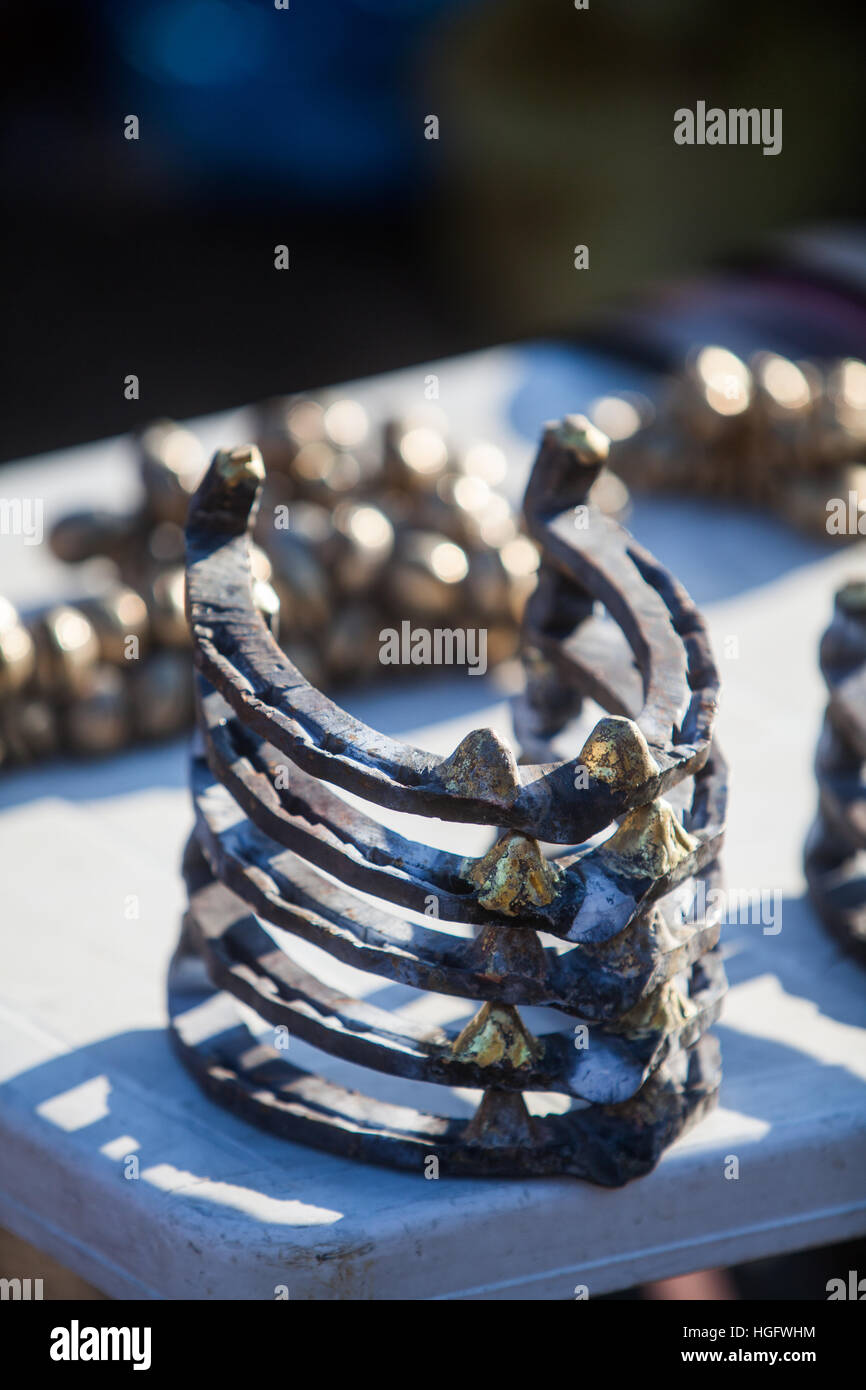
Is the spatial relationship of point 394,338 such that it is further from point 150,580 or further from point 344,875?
point 344,875

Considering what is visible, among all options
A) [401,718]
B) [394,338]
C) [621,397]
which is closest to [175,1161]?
[401,718]

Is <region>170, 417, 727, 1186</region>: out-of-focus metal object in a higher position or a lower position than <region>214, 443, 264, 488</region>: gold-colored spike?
lower

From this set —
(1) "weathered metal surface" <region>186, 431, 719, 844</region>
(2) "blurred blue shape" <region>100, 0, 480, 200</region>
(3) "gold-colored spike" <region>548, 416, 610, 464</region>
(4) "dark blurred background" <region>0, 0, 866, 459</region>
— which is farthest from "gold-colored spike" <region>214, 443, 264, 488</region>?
(2) "blurred blue shape" <region>100, 0, 480, 200</region>

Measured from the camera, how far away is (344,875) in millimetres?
1176

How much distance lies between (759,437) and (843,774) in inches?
38.2

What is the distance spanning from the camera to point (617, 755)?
1.12 m

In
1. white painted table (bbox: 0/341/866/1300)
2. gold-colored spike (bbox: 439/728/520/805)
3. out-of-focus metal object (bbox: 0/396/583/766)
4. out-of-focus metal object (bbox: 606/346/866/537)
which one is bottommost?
white painted table (bbox: 0/341/866/1300)

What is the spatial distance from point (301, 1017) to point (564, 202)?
4.10 metres

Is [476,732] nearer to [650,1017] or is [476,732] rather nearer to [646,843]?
[646,843]

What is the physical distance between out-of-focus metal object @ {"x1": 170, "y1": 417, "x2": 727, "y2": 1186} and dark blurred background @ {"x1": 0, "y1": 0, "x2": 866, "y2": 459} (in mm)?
3367

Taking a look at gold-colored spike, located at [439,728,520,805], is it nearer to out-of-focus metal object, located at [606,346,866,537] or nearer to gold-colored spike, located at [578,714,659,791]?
gold-colored spike, located at [578,714,659,791]

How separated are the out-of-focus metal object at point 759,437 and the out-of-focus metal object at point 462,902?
964 mm

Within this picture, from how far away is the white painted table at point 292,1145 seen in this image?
4.07 feet

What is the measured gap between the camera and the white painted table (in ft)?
4.07
